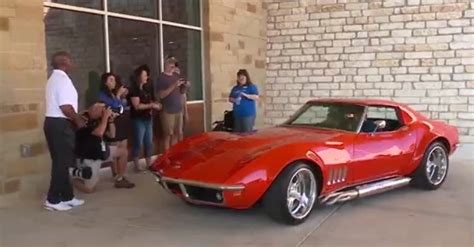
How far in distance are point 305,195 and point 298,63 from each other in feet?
21.9

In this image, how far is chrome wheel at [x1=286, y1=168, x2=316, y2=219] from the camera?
16.3 feet

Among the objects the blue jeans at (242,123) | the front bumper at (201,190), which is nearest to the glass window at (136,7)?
the blue jeans at (242,123)

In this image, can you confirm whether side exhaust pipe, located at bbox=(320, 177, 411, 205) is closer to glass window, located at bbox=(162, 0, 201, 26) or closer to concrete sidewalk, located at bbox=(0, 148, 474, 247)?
concrete sidewalk, located at bbox=(0, 148, 474, 247)

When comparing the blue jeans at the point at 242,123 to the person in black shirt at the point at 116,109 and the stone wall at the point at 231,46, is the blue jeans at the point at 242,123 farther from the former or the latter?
the person in black shirt at the point at 116,109

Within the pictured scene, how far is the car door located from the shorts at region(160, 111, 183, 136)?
3221mm

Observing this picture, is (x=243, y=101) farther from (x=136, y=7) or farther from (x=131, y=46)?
(x=136, y=7)

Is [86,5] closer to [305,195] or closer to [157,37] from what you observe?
[157,37]

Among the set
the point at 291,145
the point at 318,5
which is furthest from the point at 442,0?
the point at 291,145

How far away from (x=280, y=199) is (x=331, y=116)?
1.80m

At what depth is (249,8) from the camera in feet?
36.0

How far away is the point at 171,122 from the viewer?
8.11m

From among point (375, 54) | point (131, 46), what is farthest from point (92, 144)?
point (375, 54)

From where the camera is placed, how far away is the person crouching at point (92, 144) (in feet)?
20.1

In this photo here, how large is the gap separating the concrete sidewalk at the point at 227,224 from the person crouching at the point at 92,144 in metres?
0.24
